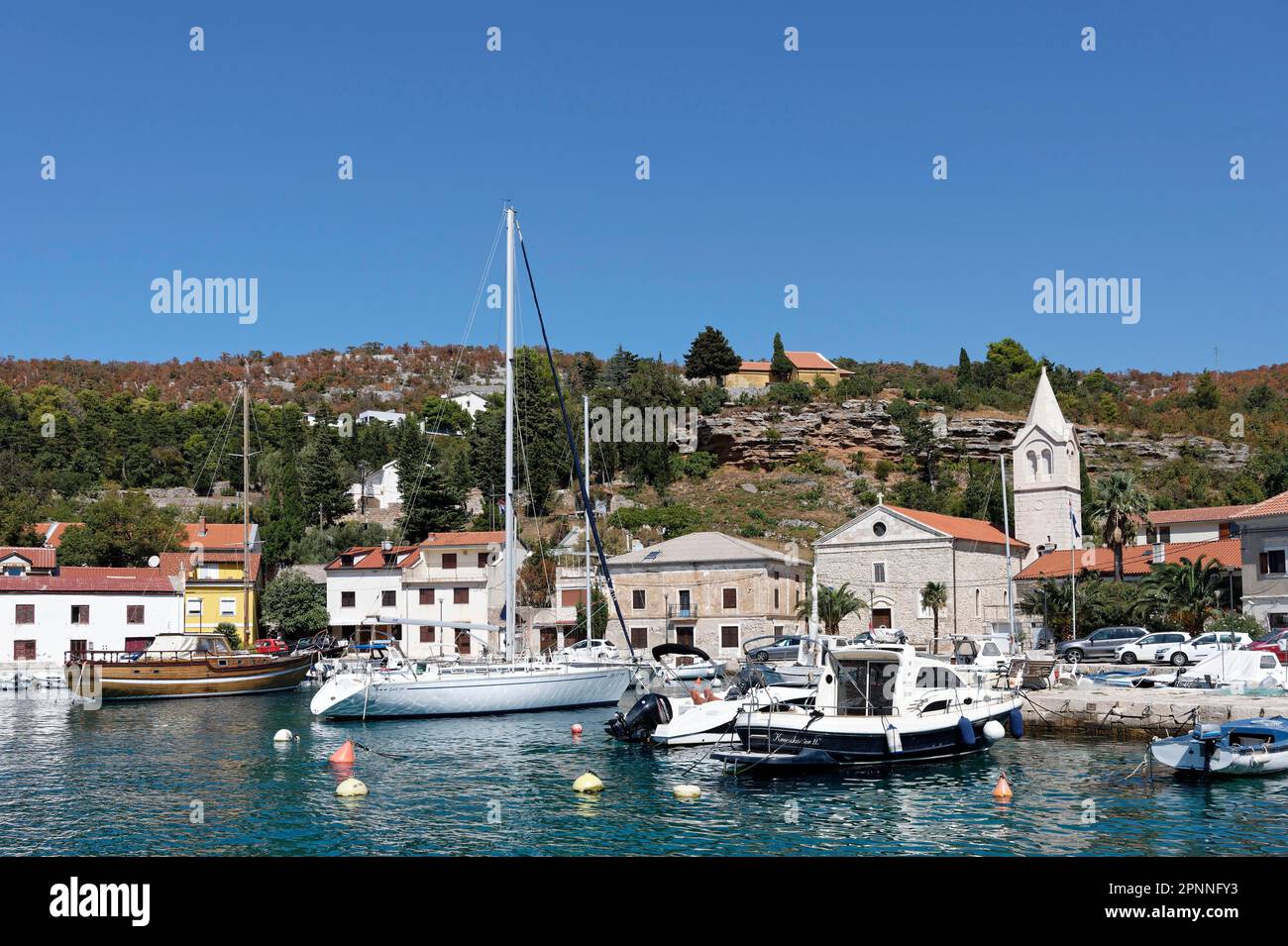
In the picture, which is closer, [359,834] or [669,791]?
[359,834]

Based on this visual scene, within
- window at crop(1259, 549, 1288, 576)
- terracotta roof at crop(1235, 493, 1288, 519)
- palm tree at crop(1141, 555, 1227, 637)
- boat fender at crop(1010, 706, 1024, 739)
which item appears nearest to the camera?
boat fender at crop(1010, 706, 1024, 739)

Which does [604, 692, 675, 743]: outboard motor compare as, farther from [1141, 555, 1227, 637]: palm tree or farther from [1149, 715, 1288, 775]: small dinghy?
[1141, 555, 1227, 637]: palm tree

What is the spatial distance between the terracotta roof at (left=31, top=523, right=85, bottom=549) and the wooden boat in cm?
2542

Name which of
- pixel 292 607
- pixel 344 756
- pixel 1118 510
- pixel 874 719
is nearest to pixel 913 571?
pixel 1118 510

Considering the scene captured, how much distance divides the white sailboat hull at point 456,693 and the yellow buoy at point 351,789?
1375 centimetres

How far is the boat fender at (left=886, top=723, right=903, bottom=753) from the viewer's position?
26.4 meters

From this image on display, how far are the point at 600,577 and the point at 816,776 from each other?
38.9 m

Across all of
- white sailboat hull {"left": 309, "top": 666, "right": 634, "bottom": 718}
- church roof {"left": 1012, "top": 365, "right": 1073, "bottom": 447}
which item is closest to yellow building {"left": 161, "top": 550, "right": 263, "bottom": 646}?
white sailboat hull {"left": 309, "top": 666, "right": 634, "bottom": 718}

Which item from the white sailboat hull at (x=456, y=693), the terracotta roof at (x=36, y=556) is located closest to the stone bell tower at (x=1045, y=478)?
the white sailboat hull at (x=456, y=693)

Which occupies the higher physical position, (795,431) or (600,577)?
(795,431)

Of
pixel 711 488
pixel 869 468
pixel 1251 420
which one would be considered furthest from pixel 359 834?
pixel 1251 420

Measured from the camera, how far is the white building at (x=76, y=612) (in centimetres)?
5822

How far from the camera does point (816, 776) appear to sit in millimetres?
25641
